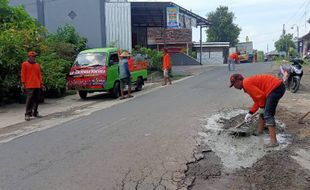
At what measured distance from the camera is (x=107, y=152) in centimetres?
694

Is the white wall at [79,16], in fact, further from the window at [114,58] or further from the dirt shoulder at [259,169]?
the dirt shoulder at [259,169]

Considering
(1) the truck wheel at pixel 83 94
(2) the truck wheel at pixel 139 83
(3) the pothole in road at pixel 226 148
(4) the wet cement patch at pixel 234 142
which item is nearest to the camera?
(3) the pothole in road at pixel 226 148

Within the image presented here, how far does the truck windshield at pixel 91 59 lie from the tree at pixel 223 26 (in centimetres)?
5571

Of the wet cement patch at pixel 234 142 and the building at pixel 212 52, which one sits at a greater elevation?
the building at pixel 212 52

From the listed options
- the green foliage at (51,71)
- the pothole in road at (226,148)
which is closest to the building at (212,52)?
the green foliage at (51,71)

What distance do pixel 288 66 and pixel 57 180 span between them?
12.8m

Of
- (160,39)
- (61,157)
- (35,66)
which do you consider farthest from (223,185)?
(160,39)

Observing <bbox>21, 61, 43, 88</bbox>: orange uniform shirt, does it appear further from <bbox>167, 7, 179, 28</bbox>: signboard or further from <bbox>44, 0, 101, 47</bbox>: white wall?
<bbox>167, 7, 179, 28</bbox>: signboard

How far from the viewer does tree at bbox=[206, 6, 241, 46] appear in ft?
230

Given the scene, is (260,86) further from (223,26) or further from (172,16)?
(223,26)

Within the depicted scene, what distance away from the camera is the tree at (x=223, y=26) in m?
70.2

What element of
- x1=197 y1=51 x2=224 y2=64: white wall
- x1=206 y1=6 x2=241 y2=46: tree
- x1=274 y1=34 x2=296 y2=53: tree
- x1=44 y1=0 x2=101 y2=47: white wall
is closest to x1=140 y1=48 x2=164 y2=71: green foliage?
x1=44 y1=0 x2=101 y2=47: white wall

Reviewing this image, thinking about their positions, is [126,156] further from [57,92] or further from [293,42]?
[293,42]

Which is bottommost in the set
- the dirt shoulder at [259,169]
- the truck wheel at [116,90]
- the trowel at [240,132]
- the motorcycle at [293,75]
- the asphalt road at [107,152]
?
the dirt shoulder at [259,169]
